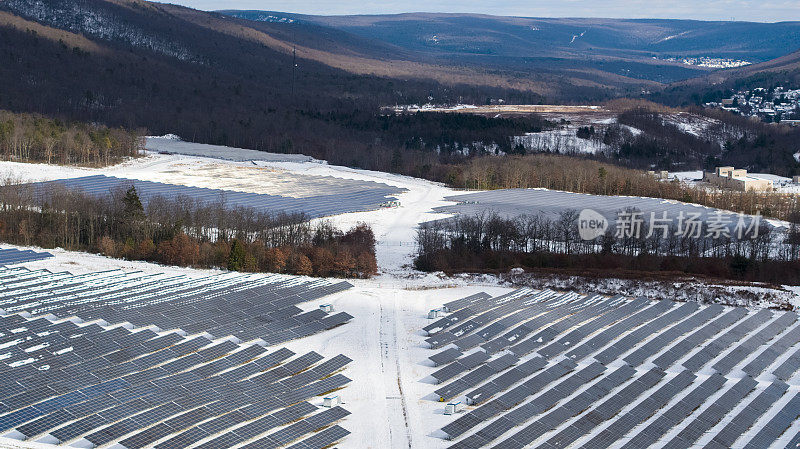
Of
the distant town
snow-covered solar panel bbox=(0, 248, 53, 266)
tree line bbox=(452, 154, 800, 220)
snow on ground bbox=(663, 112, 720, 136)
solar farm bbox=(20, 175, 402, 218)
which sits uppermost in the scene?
the distant town

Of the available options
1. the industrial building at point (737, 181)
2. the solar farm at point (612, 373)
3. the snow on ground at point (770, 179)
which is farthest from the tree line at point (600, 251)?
the snow on ground at point (770, 179)

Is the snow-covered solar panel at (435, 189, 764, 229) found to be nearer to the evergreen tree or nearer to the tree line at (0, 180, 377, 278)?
the tree line at (0, 180, 377, 278)

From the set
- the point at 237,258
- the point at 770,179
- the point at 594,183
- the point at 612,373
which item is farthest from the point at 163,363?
the point at 770,179

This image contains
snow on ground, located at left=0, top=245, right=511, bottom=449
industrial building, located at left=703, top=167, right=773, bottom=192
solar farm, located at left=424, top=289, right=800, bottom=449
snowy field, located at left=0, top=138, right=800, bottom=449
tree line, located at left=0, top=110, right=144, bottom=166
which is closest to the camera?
snow on ground, located at left=0, top=245, right=511, bottom=449

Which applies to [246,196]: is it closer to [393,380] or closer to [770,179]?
[393,380]

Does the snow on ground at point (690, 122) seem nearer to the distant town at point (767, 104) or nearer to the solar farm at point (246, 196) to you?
the distant town at point (767, 104)

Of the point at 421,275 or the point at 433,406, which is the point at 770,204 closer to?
the point at 421,275

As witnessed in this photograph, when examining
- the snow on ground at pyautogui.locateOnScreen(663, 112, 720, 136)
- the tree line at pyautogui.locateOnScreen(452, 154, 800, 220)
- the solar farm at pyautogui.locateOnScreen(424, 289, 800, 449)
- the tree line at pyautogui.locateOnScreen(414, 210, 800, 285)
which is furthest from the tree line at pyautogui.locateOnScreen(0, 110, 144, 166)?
the snow on ground at pyautogui.locateOnScreen(663, 112, 720, 136)
